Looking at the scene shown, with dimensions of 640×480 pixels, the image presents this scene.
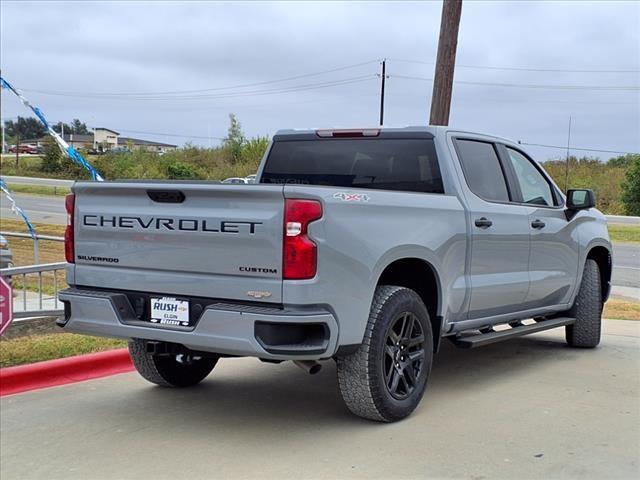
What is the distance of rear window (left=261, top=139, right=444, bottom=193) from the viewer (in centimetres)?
584

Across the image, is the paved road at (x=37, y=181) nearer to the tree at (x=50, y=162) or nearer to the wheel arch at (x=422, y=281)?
the tree at (x=50, y=162)

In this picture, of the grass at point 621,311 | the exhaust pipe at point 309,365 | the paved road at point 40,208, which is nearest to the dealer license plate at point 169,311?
the exhaust pipe at point 309,365

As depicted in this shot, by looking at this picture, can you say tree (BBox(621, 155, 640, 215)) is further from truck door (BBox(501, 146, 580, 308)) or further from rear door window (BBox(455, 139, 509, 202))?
rear door window (BBox(455, 139, 509, 202))

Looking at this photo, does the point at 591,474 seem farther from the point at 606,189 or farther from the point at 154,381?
the point at 606,189

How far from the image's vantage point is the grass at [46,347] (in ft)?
20.5

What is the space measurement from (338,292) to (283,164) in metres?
2.37

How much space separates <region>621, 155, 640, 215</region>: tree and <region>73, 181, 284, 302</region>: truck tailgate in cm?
3506

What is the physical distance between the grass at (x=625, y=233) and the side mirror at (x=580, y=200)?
60.2ft

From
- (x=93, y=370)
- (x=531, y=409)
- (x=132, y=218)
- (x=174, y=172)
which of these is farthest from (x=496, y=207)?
(x=174, y=172)

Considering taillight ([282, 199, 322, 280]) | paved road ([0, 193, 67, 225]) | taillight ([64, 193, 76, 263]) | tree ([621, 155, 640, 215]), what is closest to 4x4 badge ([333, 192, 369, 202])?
taillight ([282, 199, 322, 280])

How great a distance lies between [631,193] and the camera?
37062 mm

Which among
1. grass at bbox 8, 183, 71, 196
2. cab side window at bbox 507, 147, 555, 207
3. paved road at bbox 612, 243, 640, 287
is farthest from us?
grass at bbox 8, 183, 71, 196

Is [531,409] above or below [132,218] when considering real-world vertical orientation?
below

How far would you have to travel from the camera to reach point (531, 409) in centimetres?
539
